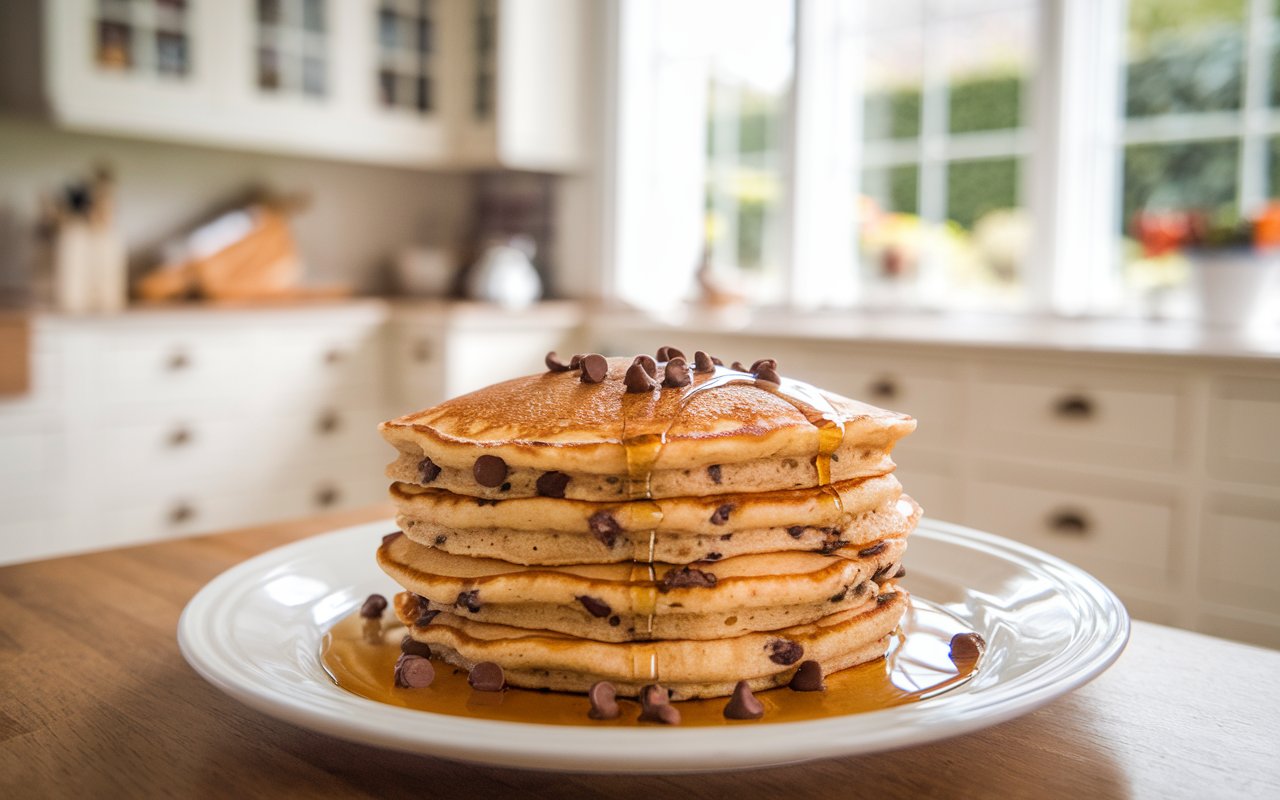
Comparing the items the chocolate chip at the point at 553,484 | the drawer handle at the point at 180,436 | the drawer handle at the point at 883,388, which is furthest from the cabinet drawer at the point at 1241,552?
the drawer handle at the point at 180,436

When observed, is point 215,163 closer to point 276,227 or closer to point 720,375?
point 276,227

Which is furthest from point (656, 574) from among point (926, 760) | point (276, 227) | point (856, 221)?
point (276, 227)

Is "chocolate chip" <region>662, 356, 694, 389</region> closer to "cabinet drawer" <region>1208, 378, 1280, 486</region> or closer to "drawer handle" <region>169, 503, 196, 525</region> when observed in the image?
"cabinet drawer" <region>1208, 378, 1280, 486</region>

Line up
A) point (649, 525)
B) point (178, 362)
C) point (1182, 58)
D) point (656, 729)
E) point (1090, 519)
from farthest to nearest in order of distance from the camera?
1. point (1182, 58)
2. point (178, 362)
3. point (1090, 519)
4. point (649, 525)
5. point (656, 729)

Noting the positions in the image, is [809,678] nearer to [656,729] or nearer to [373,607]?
[656,729]

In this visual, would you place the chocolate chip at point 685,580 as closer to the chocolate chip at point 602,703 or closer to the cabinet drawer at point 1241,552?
the chocolate chip at point 602,703

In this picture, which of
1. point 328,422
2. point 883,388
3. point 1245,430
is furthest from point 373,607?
point 328,422

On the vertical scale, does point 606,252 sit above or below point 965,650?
above
